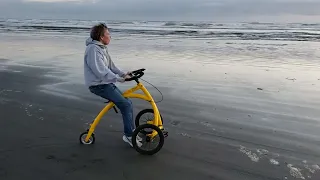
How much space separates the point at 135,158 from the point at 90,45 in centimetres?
162

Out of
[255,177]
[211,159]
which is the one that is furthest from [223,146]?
[255,177]

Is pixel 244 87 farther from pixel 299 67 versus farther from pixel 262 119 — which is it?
pixel 299 67

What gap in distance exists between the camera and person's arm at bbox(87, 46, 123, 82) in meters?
4.64

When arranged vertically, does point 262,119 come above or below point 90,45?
below

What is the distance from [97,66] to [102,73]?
0.37 ft

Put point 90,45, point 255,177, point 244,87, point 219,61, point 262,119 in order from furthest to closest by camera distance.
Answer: point 219,61 → point 244,87 → point 262,119 → point 90,45 → point 255,177

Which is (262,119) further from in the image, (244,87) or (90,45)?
(90,45)

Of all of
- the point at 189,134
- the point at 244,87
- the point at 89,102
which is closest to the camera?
the point at 189,134

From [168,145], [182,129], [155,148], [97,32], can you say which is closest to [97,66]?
[97,32]

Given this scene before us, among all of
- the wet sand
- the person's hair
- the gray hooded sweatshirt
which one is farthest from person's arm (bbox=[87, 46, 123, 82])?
the wet sand

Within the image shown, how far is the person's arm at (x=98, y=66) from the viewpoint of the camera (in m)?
4.64

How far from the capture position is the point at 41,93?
841 centimetres

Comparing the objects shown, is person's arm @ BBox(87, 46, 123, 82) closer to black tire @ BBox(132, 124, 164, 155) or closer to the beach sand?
black tire @ BBox(132, 124, 164, 155)

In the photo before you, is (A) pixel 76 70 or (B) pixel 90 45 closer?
(B) pixel 90 45
